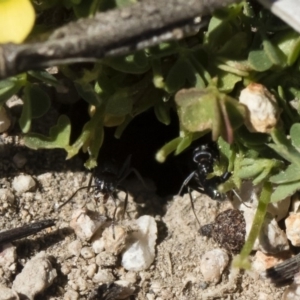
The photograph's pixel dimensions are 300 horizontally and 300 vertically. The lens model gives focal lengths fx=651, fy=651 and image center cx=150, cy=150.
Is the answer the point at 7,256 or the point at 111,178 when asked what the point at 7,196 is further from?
the point at 111,178

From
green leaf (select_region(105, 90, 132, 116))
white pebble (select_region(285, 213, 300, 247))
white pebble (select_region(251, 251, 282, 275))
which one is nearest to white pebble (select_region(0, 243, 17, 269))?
green leaf (select_region(105, 90, 132, 116))

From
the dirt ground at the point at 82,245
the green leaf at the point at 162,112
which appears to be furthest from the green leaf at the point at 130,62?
the dirt ground at the point at 82,245

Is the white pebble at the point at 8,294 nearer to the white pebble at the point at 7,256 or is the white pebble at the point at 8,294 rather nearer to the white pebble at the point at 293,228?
the white pebble at the point at 7,256

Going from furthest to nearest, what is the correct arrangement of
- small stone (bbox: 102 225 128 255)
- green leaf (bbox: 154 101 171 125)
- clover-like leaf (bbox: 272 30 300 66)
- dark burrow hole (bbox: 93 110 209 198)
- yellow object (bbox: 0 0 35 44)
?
dark burrow hole (bbox: 93 110 209 198), small stone (bbox: 102 225 128 255), green leaf (bbox: 154 101 171 125), clover-like leaf (bbox: 272 30 300 66), yellow object (bbox: 0 0 35 44)

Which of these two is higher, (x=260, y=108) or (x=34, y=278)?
(x=260, y=108)

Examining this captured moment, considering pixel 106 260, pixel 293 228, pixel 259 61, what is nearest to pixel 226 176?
pixel 293 228

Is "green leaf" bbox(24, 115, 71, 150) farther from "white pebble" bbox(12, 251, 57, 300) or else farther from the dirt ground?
"white pebble" bbox(12, 251, 57, 300)
